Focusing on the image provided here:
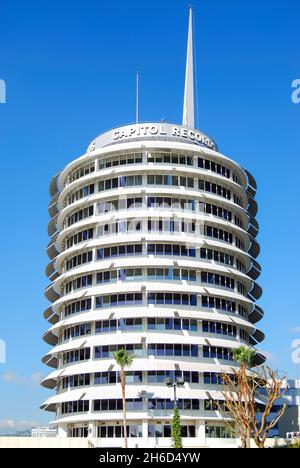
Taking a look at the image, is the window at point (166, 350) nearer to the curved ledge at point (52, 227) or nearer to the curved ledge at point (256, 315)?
the curved ledge at point (256, 315)

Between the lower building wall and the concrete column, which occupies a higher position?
the concrete column

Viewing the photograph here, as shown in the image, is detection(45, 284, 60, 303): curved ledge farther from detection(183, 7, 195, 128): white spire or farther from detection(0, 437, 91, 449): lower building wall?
detection(183, 7, 195, 128): white spire

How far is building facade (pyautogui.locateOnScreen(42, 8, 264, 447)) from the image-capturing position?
261ft

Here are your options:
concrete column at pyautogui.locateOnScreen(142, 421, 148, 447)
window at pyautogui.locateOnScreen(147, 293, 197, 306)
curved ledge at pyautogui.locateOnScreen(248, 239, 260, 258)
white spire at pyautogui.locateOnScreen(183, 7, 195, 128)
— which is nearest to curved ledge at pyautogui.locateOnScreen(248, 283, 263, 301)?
curved ledge at pyautogui.locateOnScreen(248, 239, 260, 258)

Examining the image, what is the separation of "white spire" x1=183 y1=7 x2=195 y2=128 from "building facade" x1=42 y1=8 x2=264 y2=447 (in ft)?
52.5

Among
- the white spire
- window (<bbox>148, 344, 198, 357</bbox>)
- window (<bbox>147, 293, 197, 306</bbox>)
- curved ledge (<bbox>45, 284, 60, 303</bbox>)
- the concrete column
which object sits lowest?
the concrete column

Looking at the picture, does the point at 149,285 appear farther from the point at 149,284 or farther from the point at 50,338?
the point at 50,338

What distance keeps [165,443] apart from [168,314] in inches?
609

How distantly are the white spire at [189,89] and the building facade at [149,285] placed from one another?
52.5 feet

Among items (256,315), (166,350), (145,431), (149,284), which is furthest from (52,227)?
(145,431)

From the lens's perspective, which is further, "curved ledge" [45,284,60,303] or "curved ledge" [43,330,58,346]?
"curved ledge" [45,284,60,303]

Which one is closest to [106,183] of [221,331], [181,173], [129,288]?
[181,173]

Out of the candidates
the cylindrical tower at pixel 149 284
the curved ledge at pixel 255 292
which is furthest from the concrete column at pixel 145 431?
the curved ledge at pixel 255 292
